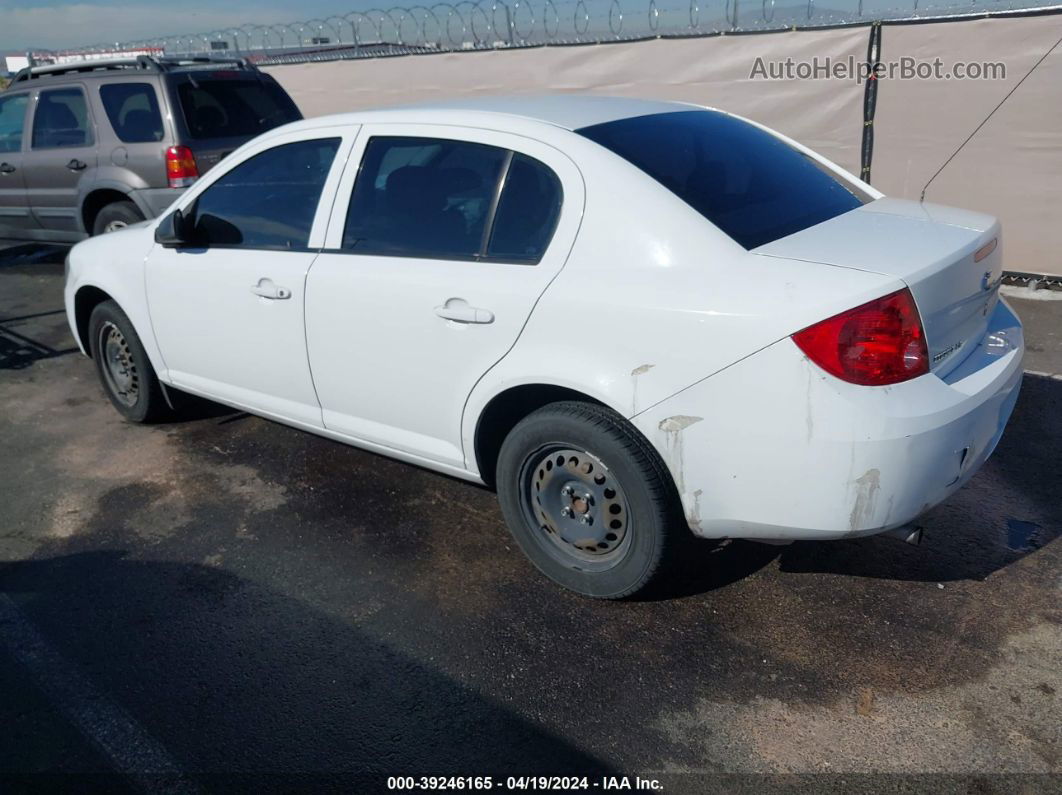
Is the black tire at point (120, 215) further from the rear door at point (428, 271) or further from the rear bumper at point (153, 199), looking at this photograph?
the rear door at point (428, 271)

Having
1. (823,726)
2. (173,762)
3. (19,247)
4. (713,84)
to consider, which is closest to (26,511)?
(173,762)

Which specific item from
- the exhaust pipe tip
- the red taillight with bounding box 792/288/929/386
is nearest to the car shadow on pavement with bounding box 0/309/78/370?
the red taillight with bounding box 792/288/929/386

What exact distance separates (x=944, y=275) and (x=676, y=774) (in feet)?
5.74

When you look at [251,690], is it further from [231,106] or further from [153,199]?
[231,106]

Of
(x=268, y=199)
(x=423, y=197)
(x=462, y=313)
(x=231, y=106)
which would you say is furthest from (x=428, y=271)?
(x=231, y=106)

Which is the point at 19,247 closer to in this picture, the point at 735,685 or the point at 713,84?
the point at 713,84

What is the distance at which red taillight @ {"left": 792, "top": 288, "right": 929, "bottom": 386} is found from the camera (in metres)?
2.76

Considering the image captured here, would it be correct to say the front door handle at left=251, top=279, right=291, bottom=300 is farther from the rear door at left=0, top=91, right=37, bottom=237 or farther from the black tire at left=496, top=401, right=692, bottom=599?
the rear door at left=0, top=91, right=37, bottom=237

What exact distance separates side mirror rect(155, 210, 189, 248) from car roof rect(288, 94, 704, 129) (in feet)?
2.61

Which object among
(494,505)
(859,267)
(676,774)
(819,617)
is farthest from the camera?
(494,505)

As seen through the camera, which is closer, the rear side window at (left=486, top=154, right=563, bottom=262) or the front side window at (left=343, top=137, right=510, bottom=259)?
the rear side window at (left=486, top=154, right=563, bottom=262)

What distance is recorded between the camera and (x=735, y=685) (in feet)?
10.0

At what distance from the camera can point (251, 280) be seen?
4.21 m

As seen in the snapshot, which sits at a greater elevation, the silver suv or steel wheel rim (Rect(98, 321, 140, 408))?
the silver suv
